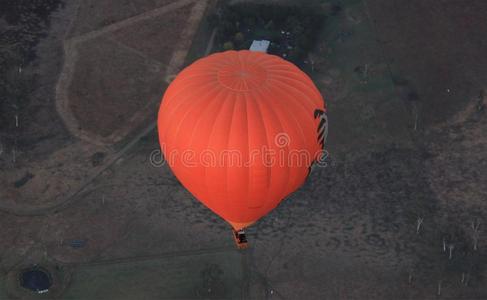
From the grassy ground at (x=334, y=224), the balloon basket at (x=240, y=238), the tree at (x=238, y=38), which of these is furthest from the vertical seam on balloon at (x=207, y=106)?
the tree at (x=238, y=38)

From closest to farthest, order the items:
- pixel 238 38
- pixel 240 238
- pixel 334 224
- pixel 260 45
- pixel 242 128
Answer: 1. pixel 242 128
2. pixel 240 238
3. pixel 334 224
4. pixel 260 45
5. pixel 238 38

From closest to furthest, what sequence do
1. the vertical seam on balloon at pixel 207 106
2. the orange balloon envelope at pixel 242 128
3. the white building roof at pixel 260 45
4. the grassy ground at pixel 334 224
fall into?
the orange balloon envelope at pixel 242 128 < the vertical seam on balloon at pixel 207 106 < the grassy ground at pixel 334 224 < the white building roof at pixel 260 45

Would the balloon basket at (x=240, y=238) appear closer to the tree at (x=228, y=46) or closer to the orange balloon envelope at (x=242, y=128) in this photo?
the orange balloon envelope at (x=242, y=128)

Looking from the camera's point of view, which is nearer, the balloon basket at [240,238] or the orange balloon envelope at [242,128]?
the orange balloon envelope at [242,128]

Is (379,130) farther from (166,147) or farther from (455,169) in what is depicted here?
(166,147)

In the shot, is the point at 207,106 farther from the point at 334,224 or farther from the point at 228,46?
the point at 228,46

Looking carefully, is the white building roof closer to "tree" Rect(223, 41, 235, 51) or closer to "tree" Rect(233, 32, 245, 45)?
"tree" Rect(233, 32, 245, 45)

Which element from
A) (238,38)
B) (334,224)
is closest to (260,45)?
(238,38)
